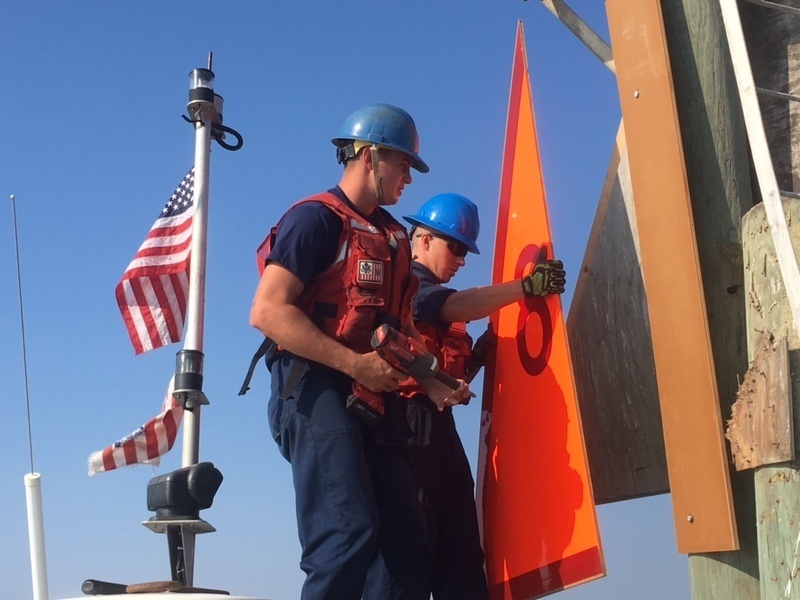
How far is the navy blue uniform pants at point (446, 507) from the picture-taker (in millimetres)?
4340

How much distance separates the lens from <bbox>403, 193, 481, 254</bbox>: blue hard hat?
4902mm

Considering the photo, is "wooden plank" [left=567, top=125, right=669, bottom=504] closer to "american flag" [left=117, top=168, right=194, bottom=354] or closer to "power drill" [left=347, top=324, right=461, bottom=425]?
"power drill" [left=347, top=324, right=461, bottom=425]

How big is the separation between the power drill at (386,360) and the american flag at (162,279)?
3761mm

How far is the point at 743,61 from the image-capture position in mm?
3385

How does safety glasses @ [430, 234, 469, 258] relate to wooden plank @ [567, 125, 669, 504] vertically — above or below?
above

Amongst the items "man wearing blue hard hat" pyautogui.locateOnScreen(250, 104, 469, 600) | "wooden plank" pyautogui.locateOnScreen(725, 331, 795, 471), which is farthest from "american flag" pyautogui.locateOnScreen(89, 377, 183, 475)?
"wooden plank" pyautogui.locateOnScreen(725, 331, 795, 471)

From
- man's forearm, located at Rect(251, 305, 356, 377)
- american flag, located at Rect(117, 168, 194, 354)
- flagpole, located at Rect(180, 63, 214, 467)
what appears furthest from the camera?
american flag, located at Rect(117, 168, 194, 354)

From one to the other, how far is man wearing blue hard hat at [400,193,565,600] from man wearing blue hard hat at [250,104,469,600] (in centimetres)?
41

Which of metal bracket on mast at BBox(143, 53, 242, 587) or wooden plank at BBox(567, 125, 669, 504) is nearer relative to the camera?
metal bracket on mast at BBox(143, 53, 242, 587)

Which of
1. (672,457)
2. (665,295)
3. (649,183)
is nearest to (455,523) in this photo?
(672,457)

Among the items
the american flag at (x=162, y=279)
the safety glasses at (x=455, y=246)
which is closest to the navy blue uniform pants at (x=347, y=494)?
the safety glasses at (x=455, y=246)

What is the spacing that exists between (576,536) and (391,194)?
1516mm

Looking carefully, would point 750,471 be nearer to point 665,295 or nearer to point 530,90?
point 665,295

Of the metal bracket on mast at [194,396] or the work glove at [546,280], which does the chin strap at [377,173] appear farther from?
the metal bracket on mast at [194,396]
